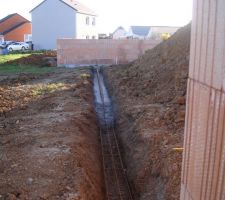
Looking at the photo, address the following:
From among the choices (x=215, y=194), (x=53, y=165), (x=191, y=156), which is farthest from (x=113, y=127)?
(x=215, y=194)

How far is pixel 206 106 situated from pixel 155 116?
8.97 meters

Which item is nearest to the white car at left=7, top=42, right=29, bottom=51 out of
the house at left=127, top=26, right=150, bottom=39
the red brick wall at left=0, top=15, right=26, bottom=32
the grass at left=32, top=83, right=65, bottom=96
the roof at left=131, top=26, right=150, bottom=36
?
the red brick wall at left=0, top=15, right=26, bottom=32

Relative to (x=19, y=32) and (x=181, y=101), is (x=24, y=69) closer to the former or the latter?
(x=181, y=101)

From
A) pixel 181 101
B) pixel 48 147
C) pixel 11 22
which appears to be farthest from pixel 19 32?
pixel 48 147

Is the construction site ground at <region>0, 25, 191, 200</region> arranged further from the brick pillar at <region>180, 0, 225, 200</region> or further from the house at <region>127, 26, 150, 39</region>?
the house at <region>127, 26, 150, 39</region>

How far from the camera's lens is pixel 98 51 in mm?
32219

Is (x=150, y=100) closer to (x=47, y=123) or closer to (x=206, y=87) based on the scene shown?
(x=47, y=123)

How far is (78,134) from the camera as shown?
1217 cm

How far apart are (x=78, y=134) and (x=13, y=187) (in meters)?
4.41

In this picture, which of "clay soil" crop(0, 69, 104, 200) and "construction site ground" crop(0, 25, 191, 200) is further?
"construction site ground" crop(0, 25, 191, 200)

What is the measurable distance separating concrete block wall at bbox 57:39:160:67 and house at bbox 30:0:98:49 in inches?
606

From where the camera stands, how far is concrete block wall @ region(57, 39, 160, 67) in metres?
31.6

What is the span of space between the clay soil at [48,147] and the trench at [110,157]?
0.38m

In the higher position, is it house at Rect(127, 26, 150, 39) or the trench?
house at Rect(127, 26, 150, 39)
